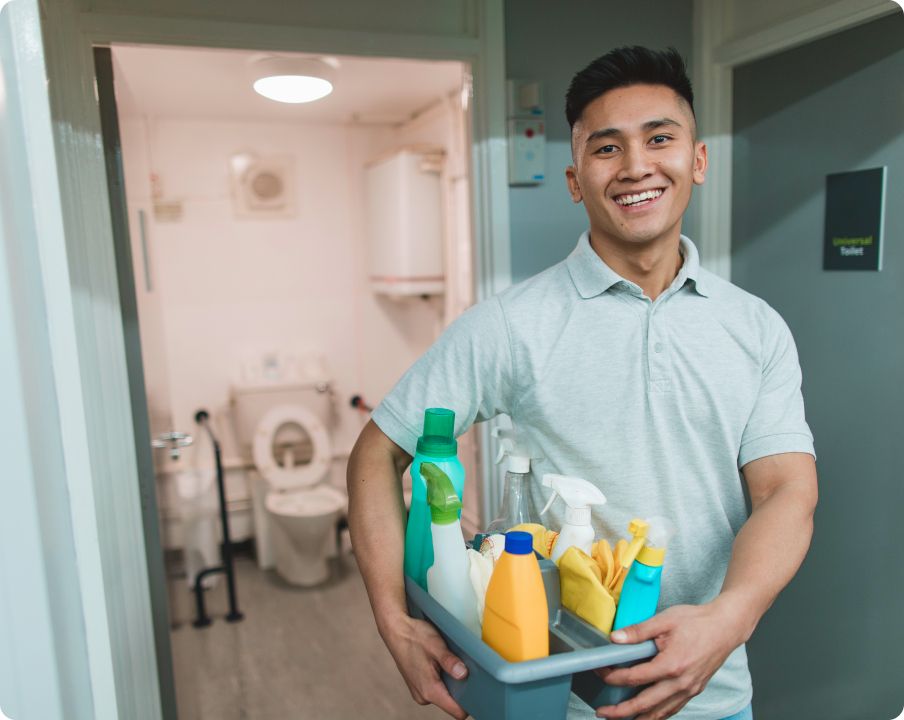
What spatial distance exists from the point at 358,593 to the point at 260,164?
2.29 metres

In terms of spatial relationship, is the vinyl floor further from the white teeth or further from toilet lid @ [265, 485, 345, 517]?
the white teeth

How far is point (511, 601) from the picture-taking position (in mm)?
760

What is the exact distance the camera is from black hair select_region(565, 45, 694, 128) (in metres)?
1.12

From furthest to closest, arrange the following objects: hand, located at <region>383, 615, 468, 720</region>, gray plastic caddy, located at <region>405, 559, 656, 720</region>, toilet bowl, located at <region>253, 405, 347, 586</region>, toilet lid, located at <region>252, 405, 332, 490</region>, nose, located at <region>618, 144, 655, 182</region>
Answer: toilet lid, located at <region>252, 405, 332, 490</region>, toilet bowl, located at <region>253, 405, 347, 586</region>, nose, located at <region>618, 144, 655, 182</region>, hand, located at <region>383, 615, 468, 720</region>, gray plastic caddy, located at <region>405, 559, 656, 720</region>

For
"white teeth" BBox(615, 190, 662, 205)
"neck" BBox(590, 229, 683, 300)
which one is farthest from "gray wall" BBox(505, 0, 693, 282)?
"white teeth" BBox(615, 190, 662, 205)

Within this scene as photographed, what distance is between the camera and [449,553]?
89cm

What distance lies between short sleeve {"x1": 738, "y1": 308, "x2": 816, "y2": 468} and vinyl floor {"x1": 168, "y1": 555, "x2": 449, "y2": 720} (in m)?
1.64

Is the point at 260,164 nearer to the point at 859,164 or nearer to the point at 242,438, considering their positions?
the point at 242,438

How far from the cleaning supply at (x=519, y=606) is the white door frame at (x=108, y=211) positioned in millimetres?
780

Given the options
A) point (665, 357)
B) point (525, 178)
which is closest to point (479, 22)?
point (525, 178)

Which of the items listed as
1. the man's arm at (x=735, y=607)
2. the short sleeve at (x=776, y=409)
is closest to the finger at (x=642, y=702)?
the man's arm at (x=735, y=607)

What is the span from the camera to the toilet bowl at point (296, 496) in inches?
136

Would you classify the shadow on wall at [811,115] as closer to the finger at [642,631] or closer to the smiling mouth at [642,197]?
the smiling mouth at [642,197]

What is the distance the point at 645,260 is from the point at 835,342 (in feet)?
2.72
